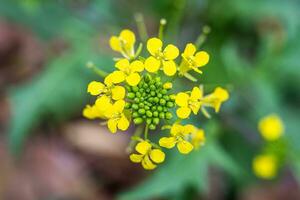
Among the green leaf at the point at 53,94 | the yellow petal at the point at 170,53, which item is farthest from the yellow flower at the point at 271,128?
the yellow petal at the point at 170,53

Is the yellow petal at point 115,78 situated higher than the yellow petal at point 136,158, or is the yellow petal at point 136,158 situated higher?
the yellow petal at point 115,78

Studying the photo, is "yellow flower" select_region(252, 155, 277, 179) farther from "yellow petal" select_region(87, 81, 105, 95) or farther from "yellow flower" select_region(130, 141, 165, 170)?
"yellow petal" select_region(87, 81, 105, 95)

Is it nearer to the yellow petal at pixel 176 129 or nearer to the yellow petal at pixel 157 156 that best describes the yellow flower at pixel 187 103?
the yellow petal at pixel 176 129

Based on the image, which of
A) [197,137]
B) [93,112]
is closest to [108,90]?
[93,112]

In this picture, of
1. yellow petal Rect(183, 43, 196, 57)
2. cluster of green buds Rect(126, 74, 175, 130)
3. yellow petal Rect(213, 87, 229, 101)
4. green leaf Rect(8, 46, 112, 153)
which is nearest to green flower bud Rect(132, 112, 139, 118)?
cluster of green buds Rect(126, 74, 175, 130)

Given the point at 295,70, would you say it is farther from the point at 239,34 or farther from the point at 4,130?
the point at 4,130

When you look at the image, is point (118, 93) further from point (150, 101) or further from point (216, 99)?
point (216, 99)

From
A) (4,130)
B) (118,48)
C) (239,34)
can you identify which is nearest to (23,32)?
(4,130)
